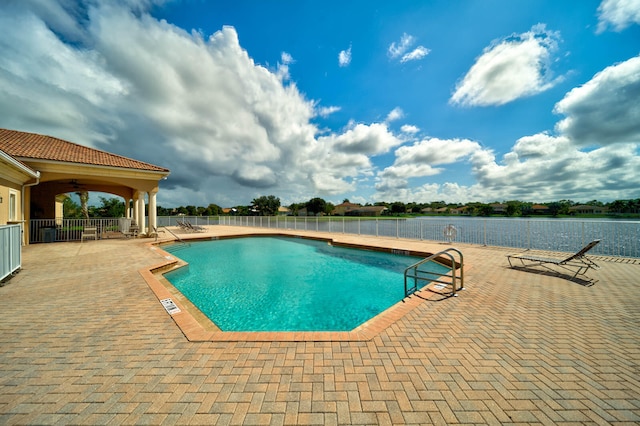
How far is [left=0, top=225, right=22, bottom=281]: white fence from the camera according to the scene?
468 cm

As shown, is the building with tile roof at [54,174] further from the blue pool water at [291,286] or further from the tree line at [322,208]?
the tree line at [322,208]

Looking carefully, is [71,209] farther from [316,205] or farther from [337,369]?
[316,205]

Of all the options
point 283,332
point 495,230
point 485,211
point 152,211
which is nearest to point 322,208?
point 485,211

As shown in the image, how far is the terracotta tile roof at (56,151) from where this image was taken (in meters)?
10.1

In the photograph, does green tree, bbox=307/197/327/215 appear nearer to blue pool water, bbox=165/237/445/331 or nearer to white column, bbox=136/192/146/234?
white column, bbox=136/192/146/234

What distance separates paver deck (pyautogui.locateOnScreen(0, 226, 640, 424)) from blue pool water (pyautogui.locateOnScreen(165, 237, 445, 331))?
1438mm

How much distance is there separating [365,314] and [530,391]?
2.96 meters

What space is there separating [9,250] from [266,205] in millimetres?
70469

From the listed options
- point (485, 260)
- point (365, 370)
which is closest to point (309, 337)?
point (365, 370)

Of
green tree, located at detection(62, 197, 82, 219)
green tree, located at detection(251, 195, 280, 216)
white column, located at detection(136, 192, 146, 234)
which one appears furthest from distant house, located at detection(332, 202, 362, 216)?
white column, located at detection(136, 192, 146, 234)

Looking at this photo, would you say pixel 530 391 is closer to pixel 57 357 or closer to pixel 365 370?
pixel 365 370

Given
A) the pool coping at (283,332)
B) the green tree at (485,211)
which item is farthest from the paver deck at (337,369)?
the green tree at (485,211)

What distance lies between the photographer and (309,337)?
9.24 feet

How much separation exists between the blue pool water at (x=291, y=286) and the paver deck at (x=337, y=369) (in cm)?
144
